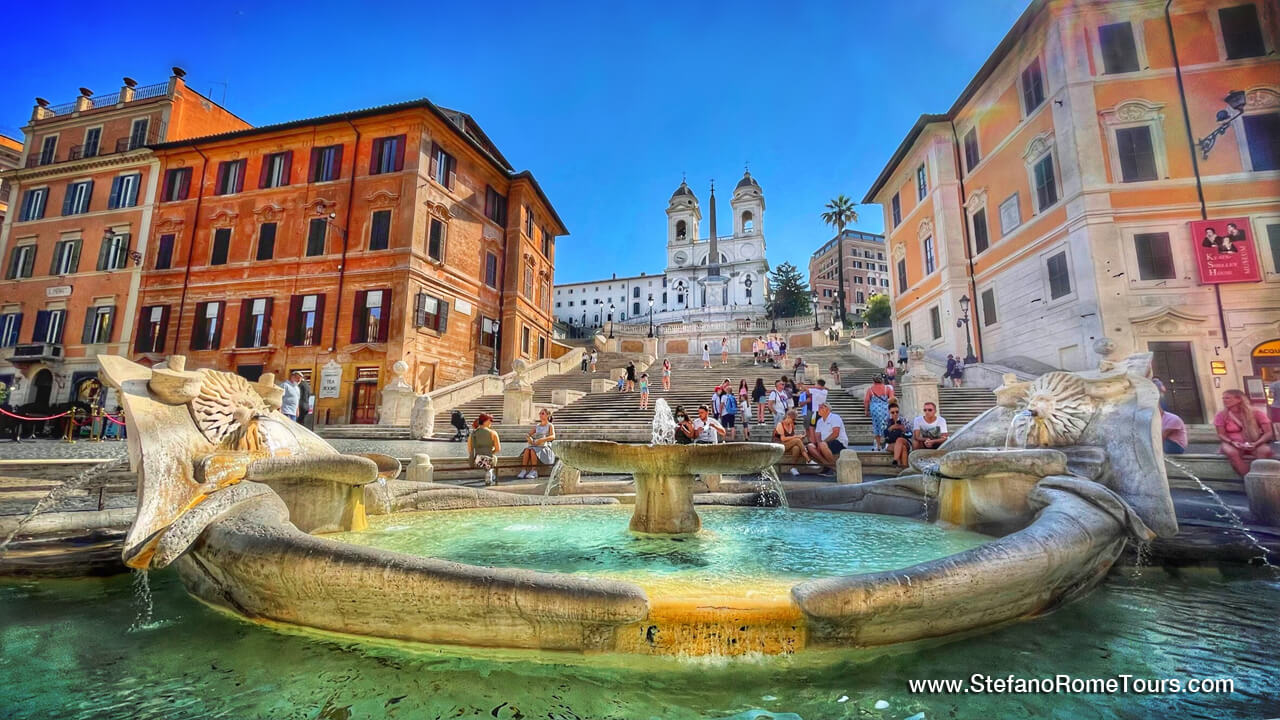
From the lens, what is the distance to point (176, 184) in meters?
26.2

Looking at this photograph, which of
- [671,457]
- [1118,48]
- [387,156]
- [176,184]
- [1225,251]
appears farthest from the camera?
[176,184]

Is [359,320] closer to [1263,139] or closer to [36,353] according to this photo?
[36,353]

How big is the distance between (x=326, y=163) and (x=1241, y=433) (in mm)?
30163

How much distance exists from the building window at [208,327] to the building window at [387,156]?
9.28 m

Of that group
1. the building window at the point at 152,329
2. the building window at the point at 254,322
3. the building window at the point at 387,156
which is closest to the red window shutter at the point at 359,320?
the building window at the point at 254,322

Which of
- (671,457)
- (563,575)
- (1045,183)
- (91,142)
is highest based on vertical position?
(91,142)

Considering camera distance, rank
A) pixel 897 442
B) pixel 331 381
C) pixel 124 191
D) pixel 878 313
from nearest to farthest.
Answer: pixel 897 442
pixel 331 381
pixel 124 191
pixel 878 313

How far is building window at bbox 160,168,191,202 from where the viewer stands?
26.0 meters

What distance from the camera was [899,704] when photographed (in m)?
2.07

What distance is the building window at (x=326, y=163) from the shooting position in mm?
24547

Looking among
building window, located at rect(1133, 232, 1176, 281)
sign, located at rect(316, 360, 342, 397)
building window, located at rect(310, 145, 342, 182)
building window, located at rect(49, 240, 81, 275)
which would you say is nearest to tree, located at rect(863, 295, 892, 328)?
building window, located at rect(1133, 232, 1176, 281)

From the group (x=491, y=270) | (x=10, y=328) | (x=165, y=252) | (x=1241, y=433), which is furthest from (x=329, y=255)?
(x=1241, y=433)

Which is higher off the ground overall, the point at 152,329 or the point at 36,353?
the point at 152,329

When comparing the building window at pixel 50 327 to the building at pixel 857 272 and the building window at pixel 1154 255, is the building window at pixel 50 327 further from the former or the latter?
the building at pixel 857 272
